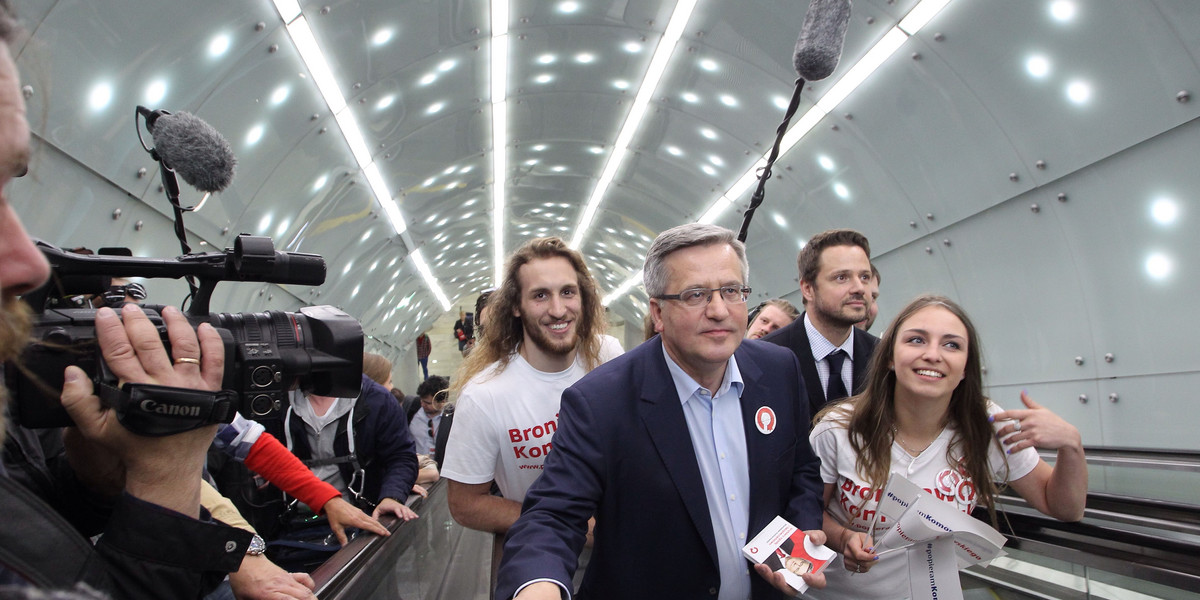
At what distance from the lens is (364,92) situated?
384 inches

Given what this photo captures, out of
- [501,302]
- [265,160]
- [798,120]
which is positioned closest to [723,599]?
[501,302]

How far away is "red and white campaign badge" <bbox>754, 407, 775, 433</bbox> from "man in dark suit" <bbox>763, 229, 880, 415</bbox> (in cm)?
148

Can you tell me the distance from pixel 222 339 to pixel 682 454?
4.82 feet

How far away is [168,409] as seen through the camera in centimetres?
139

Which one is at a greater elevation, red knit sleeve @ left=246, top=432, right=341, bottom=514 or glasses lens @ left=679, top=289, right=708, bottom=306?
glasses lens @ left=679, top=289, right=708, bottom=306

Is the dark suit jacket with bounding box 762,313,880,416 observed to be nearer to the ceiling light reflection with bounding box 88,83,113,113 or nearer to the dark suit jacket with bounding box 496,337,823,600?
the dark suit jacket with bounding box 496,337,823,600

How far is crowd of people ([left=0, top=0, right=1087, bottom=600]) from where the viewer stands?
4.69 feet

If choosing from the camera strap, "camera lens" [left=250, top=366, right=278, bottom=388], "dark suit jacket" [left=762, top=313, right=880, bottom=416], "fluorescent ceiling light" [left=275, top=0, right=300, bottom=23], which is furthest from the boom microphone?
"fluorescent ceiling light" [left=275, top=0, right=300, bottom=23]

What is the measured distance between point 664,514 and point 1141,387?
7061 mm

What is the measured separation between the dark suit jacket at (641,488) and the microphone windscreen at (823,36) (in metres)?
1.82

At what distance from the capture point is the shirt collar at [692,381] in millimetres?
2586

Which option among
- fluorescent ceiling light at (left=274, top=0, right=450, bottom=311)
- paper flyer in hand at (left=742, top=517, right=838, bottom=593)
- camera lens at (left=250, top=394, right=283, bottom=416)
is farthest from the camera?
fluorescent ceiling light at (left=274, top=0, right=450, bottom=311)

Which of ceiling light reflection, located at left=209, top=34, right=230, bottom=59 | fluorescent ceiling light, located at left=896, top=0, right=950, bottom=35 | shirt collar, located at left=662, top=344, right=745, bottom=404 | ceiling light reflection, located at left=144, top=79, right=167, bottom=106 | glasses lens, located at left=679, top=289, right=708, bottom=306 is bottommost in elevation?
shirt collar, located at left=662, top=344, right=745, bottom=404

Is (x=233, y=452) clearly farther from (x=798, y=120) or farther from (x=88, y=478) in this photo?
(x=798, y=120)
